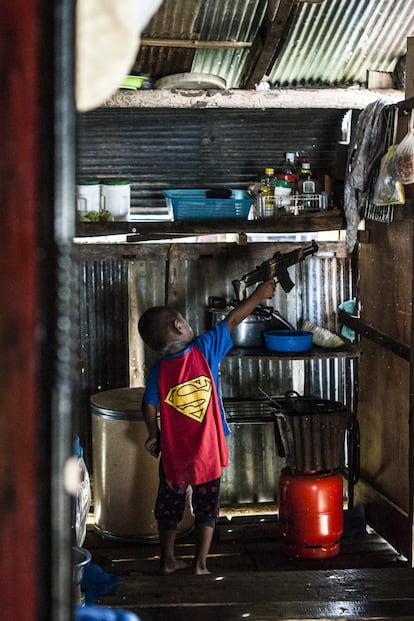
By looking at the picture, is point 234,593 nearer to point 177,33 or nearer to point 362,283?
point 362,283

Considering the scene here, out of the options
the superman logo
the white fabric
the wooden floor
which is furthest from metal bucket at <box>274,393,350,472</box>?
the white fabric

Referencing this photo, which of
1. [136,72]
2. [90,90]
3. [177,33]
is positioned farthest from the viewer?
[136,72]

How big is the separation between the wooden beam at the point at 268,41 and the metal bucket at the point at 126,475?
2658mm

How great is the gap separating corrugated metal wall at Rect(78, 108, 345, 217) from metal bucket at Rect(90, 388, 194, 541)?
5.82ft

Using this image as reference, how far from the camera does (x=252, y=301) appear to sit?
552cm

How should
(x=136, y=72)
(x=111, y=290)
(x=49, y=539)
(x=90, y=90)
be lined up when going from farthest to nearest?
(x=111, y=290), (x=136, y=72), (x=90, y=90), (x=49, y=539)

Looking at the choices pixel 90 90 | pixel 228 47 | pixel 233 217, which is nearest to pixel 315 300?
pixel 233 217

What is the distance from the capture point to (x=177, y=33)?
6082 mm

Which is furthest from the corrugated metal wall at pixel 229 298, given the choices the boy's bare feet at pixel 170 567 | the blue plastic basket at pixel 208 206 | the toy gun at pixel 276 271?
the boy's bare feet at pixel 170 567

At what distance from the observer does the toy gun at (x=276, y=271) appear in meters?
6.47

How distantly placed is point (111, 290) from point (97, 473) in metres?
1.51

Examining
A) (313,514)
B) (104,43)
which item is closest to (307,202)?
(313,514)

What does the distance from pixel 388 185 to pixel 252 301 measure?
A: 1.21 meters

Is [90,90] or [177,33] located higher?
[177,33]
